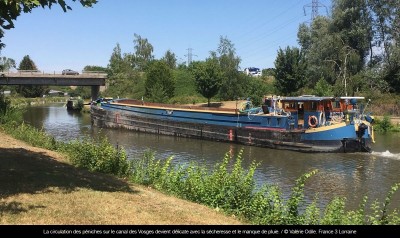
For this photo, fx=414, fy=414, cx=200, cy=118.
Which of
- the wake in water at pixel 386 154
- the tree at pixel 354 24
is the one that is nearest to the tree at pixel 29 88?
the tree at pixel 354 24

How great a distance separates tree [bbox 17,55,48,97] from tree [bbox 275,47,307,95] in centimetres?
7881

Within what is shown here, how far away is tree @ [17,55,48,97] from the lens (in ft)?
366

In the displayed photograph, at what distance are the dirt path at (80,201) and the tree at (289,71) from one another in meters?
45.1

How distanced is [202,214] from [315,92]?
1718 inches

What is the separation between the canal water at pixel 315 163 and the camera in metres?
18.0

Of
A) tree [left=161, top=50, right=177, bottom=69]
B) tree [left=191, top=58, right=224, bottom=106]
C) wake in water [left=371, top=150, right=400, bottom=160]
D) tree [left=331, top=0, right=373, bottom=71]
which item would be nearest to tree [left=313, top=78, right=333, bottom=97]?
tree [left=331, top=0, right=373, bottom=71]

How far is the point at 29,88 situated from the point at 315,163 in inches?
4085

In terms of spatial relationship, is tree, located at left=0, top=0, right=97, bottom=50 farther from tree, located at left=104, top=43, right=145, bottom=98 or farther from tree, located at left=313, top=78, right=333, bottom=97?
tree, located at left=104, top=43, right=145, bottom=98

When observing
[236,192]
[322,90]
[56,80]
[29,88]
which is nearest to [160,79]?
[56,80]

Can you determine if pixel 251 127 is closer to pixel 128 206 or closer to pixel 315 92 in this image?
pixel 315 92

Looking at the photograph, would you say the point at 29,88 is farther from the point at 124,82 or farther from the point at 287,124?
the point at 287,124

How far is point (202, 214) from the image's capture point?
9.49m

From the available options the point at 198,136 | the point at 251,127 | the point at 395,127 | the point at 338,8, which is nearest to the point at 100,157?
the point at 251,127

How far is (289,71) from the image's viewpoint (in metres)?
55.7
